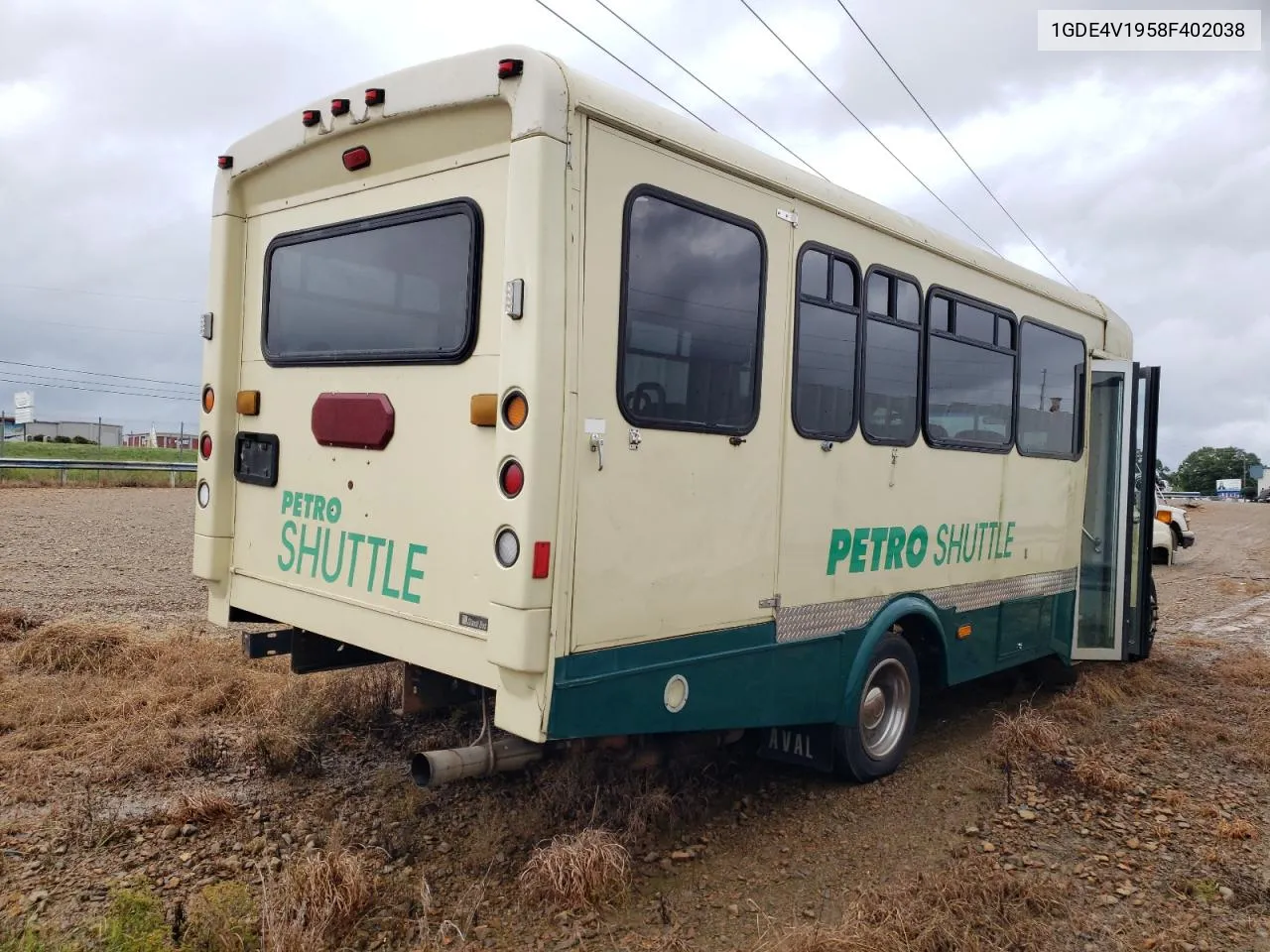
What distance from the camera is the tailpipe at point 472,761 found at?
12.4 ft

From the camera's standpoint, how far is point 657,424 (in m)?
3.90

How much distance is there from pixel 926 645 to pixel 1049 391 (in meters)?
2.21

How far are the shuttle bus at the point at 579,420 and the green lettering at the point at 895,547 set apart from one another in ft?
0.07

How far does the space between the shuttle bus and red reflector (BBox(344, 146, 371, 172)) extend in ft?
0.08

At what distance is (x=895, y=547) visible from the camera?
17.5 ft

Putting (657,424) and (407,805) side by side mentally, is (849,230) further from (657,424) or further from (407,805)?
(407,805)

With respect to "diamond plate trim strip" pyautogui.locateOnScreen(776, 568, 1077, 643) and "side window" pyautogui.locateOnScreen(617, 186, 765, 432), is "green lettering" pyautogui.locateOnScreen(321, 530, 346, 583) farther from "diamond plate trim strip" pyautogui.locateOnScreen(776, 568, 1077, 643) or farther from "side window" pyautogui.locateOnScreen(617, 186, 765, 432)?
"diamond plate trim strip" pyautogui.locateOnScreen(776, 568, 1077, 643)

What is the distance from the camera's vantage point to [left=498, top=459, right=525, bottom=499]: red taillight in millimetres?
3488

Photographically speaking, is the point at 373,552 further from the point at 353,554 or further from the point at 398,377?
the point at 398,377

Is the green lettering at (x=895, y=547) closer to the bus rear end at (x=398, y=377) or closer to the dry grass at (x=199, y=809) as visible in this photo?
the bus rear end at (x=398, y=377)

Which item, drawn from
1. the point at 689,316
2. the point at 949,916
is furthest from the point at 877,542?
the point at 949,916

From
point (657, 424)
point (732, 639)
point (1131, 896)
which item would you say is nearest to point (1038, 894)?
point (1131, 896)

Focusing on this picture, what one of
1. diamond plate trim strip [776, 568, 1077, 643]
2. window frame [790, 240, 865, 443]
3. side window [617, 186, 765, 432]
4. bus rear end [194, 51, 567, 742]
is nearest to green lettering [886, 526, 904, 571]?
diamond plate trim strip [776, 568, 1077, 643]

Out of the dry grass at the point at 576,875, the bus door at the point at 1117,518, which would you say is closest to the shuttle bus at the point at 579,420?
the dry grass at the point at 576,875
